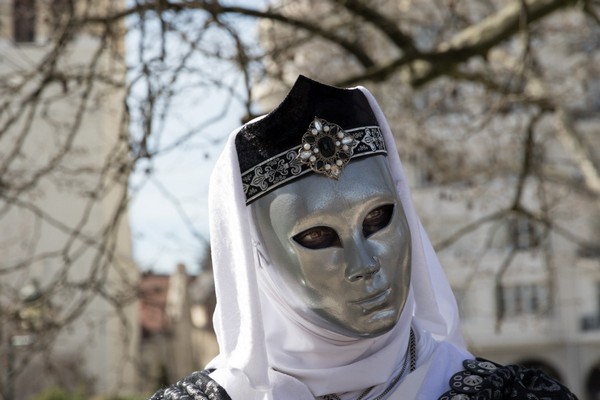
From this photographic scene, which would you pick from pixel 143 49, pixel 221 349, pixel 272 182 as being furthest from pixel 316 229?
pixel 143 49

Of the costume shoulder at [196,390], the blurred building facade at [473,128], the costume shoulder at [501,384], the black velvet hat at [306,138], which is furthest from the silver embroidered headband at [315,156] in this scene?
the blurred building facade at [473,128]

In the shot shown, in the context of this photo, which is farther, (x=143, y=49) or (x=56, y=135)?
(x=56, y=135)

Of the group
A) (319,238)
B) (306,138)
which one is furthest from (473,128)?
(319,238)

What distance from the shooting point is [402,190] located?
10.5 feet

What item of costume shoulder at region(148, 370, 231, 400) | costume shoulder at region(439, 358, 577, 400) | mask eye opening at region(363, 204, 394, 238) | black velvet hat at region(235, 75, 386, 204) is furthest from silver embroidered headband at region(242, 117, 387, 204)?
costume shoulder at region(439, 358, 577, 400)

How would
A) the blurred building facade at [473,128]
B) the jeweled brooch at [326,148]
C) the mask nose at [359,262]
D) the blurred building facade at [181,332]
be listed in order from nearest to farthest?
the mask nose at [359,262] < the jeweled brooch at [326,148] < the blurred building facade at [473,128] < the blurred building facade at [181,332]

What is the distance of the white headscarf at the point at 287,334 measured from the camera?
3.03 metres

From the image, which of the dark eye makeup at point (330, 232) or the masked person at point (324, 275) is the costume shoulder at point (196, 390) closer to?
the masked person at point (324, 275)

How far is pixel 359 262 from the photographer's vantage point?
2.96m

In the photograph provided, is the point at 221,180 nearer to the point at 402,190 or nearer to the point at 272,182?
the point at 272,182

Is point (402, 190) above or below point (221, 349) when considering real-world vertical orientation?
above

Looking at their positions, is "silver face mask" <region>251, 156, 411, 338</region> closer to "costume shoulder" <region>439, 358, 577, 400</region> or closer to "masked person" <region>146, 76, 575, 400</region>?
"masked person" <region>146, 76, 575, 400</region>

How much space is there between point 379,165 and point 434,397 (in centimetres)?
59

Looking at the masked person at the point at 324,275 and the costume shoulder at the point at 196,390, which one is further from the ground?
the masked person at the point at 324,275
